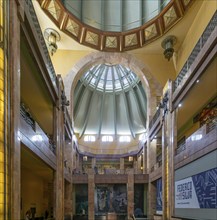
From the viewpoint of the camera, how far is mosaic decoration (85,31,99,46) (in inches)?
767

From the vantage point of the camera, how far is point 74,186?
70.8 feet

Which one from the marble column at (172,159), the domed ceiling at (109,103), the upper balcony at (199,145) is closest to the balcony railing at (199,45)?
the marble column at (172,159)

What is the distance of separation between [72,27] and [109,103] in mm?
12747

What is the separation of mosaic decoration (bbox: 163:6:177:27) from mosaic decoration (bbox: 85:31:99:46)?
444 cm

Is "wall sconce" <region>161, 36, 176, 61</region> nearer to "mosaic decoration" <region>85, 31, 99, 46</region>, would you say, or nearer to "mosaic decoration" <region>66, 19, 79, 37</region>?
"mosaic decoration" <region>85, 31, 99, 46</region>

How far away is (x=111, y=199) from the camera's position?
21953 mm

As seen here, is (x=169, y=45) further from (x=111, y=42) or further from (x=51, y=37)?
(x=51, y=37)

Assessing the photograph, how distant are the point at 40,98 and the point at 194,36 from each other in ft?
31.4

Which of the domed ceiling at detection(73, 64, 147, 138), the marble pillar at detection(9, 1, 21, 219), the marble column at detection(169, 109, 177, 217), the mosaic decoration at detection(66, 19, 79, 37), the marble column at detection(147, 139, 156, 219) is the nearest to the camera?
the marble pillar at detection(9, 1, 21, 219)

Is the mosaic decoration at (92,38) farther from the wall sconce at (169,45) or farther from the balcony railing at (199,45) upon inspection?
the balcony railing at (199,45)

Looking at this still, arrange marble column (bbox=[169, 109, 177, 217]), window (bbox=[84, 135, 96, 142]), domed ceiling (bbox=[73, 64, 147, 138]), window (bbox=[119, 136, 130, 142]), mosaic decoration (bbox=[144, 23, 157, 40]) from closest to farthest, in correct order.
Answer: marble column (bbox=[169, 109, 177, 217]) → mosaic decoration (bbox=[144, 23, 157, 40]) → domed ceiling (bbox=[73, 64, 147, 138]) → window (bbox=[84, 135, 96, 142]) → window (bbox=[119, 136, 130, 142])

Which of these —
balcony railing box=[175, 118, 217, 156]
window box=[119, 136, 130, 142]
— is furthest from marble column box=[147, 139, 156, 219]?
window box=[119, 136, 130, 142]

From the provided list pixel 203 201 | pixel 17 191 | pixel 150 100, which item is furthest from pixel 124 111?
pixel 17 191

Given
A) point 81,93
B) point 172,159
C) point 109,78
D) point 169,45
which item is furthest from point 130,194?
point 109,78
